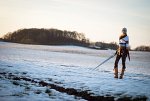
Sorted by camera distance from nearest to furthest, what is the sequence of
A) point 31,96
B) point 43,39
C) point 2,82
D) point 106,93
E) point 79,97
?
1. point 31,96
2. point 79,97
3. point 106,93
4. point 2,82
5. point 43,39

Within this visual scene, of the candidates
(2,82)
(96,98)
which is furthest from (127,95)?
(2,82)

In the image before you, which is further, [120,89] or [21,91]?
[120,89]

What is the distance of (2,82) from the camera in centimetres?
967

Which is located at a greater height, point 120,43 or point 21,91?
point 120,43

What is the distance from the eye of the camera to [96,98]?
27.3 feet

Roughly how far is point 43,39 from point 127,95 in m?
153

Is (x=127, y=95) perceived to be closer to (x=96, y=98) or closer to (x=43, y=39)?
(x=96, y=98)

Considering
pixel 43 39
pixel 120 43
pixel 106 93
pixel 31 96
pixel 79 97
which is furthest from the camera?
pixel 43 39

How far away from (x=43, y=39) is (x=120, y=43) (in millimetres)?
148970

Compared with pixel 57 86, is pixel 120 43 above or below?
above

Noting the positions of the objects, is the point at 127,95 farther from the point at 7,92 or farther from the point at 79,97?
the point at 7,92

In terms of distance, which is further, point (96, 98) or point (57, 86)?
point (57, 86)

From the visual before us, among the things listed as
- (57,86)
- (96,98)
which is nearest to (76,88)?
(57,86)

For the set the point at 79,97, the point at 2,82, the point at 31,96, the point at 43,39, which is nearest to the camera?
the point at 31,96
